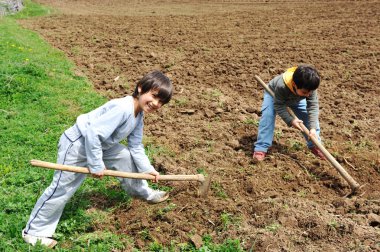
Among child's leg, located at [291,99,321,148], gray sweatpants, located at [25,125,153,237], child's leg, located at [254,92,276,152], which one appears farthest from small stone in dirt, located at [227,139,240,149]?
gray sweatpants, located at [25,125,153,237]

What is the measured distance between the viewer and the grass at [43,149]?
11.3 ft

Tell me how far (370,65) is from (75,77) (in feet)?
20.1

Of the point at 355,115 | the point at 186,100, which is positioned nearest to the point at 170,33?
the point at 186,100

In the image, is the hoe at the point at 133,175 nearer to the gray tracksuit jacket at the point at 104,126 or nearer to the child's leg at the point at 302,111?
the gray tracksuit jacket at the point at 104,126

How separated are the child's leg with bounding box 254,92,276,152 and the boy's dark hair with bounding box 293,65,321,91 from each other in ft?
2.73

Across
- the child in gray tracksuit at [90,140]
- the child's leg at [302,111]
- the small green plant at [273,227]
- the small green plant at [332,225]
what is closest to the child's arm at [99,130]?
the child in gray tracksuit at [90,140]

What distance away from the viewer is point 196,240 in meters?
3.36

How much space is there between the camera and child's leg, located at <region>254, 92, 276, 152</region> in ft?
16.3

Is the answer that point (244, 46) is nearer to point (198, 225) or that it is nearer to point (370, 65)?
point (370, 65)

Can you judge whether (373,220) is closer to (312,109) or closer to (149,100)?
(312,109)

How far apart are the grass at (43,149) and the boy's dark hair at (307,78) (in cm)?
192

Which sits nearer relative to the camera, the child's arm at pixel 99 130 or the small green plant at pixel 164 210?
the child's arm at pixel 99 130

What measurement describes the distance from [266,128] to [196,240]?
213 centimetres

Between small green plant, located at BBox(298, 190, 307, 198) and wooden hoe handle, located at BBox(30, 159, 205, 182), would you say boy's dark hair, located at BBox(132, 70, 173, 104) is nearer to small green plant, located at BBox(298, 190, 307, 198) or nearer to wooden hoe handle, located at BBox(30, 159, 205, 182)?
wooden hoe handle, located at BBox(30, 159, 205, 182)
